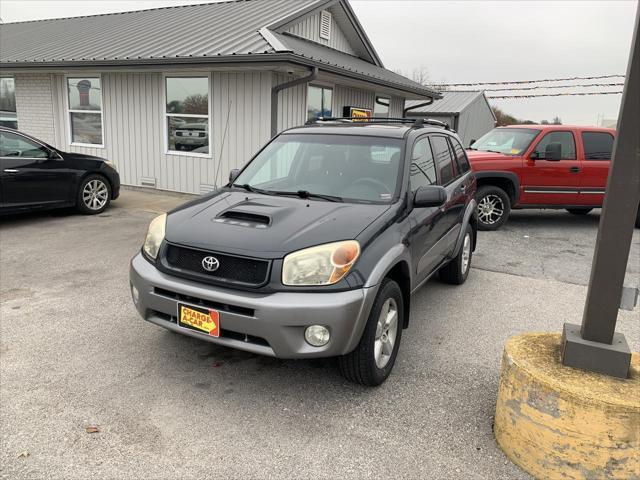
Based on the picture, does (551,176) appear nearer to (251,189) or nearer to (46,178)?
(251,189)

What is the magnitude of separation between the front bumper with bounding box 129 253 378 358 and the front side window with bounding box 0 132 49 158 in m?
5.95

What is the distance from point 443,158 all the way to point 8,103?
13003mm

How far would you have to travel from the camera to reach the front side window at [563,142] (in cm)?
880

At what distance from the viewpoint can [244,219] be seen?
11.0ft

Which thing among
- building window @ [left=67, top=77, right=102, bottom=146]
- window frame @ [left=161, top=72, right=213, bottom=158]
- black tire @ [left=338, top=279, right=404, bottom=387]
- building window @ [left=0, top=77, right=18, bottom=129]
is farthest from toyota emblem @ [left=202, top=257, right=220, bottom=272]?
building window @ [left=0, top=77, right=18, bottom=129]

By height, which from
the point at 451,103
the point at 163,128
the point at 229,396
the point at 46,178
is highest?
the point at 451,103

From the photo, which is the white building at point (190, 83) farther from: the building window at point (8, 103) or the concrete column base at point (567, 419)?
the concrete column base at point (567, 419)

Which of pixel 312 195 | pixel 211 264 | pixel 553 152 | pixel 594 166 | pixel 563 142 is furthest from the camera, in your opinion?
pixel 563 142

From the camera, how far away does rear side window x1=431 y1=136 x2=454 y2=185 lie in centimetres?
466

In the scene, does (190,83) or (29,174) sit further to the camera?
(190,83)

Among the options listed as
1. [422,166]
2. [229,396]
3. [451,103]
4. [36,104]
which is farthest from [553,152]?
[451,103]

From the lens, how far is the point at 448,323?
14.8 feet

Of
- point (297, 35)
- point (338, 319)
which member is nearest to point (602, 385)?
point (338, 319)

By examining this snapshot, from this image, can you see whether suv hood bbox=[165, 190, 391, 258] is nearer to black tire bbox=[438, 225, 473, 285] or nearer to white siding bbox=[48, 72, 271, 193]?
black tire bbox=[438, 225, 473, 285]
